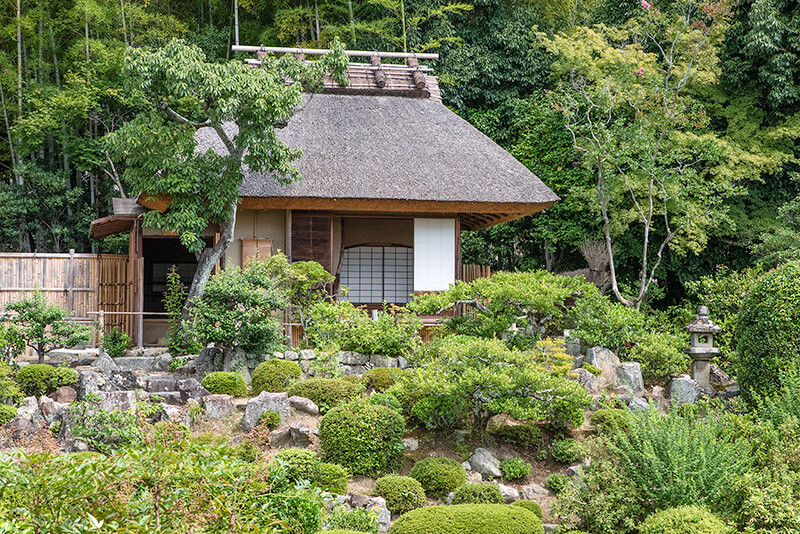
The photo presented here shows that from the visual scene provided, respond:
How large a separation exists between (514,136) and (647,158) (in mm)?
5726

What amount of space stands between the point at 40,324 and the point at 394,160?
6.64 meters

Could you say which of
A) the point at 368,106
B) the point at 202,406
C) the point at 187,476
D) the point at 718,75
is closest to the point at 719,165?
the point at 718,75

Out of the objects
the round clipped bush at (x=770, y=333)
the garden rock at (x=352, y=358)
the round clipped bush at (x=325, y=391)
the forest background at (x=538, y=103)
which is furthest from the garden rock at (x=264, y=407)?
the forest background at (x=538, y=103)

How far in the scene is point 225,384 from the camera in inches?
386

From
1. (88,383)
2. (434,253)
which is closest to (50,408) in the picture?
(88,383)

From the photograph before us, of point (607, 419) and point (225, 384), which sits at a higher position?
point (225, 384)

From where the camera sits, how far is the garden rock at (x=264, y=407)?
902cm

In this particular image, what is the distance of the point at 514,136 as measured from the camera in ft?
68.2

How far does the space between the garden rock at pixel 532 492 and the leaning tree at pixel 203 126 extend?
232 inches

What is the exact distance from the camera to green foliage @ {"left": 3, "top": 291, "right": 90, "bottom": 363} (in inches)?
412

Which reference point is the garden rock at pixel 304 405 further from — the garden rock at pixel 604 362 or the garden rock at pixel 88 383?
the garden rock at pixel 604 362

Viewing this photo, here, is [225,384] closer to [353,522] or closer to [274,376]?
[274,376]

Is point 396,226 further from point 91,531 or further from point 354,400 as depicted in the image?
point 91,531

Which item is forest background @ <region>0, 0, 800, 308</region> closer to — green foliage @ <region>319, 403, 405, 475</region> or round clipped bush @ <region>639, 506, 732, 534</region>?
green foliage @ <region>319, 403, 405, 475</region>
